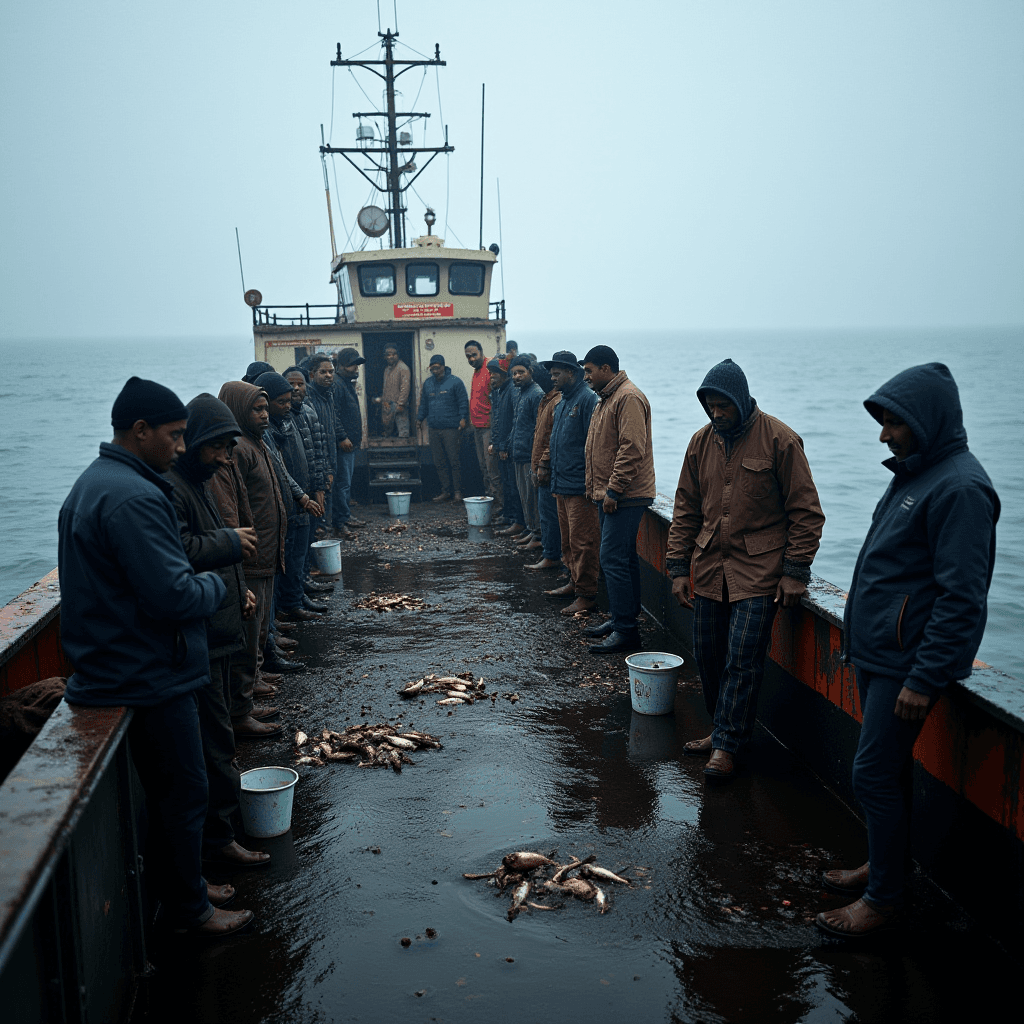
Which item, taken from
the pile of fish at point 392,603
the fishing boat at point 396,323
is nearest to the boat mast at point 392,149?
the fishing boat at point 396,323

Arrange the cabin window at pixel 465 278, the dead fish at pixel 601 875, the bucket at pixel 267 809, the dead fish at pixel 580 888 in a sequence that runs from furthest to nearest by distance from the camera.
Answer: the cabin window at pixel 465 278 → the bucket at pixel 267 809 → the dead fish at pixel 601 875 → the dead fish at pixel 580 888

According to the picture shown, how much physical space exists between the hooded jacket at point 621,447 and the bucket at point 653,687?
1482 mm

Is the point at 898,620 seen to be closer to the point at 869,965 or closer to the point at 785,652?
the point at 869,965

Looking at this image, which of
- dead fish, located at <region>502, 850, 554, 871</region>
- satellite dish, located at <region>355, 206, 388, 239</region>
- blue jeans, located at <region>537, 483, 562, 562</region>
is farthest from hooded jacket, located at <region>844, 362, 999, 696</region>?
satellite dish, located at <region>355, 206, 388, 239</region>

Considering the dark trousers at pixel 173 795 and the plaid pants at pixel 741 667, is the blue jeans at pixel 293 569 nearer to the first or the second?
the plaid pants at pixel 741 667

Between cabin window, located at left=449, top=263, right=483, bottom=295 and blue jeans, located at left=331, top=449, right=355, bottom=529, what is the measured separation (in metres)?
5.27

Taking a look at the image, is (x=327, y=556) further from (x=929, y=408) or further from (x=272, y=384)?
(x=929, y=408)

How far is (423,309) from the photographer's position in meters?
16.0

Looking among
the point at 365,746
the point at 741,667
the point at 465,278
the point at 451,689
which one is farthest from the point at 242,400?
the point at 465,278

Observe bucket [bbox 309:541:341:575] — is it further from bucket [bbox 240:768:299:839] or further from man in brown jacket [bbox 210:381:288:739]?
bucket [bbox 240:768:299:839]

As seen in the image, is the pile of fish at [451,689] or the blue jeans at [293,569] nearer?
the pile of fish at [451,689]

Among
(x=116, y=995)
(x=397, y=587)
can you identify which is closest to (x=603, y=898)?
(x=116, y=995)

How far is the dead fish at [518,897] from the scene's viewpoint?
365 cm

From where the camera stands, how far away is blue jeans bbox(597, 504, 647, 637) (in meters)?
7.02
